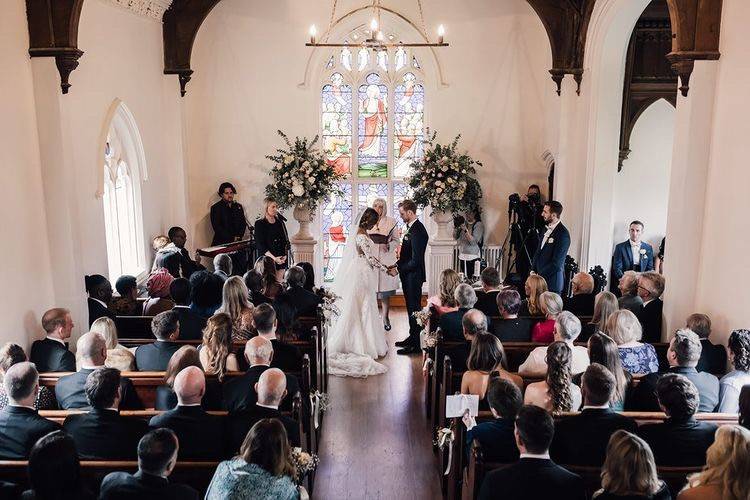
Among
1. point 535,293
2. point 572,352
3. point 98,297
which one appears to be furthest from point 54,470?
point 535,293

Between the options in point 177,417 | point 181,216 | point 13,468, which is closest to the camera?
point 13,468

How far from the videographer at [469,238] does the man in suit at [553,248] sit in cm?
258

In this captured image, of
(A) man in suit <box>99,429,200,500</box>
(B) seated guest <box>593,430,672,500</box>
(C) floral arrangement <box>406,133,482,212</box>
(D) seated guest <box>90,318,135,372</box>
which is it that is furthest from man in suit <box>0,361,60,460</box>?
(C) floral arrangement <box>406,133,482,212</box>

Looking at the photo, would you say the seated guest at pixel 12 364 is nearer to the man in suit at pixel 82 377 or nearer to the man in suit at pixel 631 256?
the man in suit at pixel 82 377

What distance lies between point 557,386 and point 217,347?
2.25m

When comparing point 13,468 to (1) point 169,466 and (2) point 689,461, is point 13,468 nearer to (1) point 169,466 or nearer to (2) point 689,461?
(1) point 169,466

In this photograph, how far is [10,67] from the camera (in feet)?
19.1

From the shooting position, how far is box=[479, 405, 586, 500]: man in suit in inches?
136

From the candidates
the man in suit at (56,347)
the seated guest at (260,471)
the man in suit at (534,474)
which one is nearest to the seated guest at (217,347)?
the man in suit at (56,347)

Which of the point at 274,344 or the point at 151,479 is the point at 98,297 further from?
the point at 151,479

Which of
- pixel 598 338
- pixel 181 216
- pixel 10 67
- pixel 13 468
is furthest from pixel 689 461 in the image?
pixel 181 216

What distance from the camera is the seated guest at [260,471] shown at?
3.41 meters

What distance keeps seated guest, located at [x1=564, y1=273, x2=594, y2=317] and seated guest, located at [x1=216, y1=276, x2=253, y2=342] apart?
293 cm

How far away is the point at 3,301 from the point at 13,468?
2.30 metres
